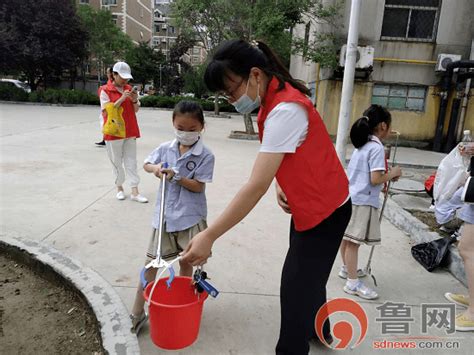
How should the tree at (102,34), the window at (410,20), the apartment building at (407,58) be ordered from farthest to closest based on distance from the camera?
the tree at (102,34), the window at (410,20), the apartment building at (407,58)

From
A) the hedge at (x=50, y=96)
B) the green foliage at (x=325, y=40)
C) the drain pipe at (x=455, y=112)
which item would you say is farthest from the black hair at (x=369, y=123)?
the hedge at (x=50, y=96)

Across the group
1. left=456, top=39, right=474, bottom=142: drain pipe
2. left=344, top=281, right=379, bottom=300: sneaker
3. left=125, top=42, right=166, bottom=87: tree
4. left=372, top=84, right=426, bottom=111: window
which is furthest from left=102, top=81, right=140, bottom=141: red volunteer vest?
left=125, top=42, right=166, bottom=87: tree

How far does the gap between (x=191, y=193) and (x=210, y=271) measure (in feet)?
3.36

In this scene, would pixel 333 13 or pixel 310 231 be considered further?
pixel 333 13

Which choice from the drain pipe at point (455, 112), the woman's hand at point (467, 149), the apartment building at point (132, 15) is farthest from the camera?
the apartment building at point (132, 15)

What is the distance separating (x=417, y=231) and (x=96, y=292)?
3.10 m

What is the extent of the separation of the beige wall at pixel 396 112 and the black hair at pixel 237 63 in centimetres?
973

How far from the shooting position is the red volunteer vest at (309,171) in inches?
60.1

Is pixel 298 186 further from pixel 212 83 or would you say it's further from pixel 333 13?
pixel 333 13

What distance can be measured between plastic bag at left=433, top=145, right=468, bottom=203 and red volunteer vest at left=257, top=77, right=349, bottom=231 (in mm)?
1369

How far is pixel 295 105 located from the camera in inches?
57.9

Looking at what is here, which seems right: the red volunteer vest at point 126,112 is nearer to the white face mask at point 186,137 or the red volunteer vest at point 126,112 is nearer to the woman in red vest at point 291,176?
the white face mask at point 186,137

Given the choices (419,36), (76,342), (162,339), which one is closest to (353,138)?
(162,339)

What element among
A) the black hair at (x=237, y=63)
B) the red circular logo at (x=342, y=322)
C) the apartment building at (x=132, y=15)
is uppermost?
the apartment building at (x=132, y=15)
